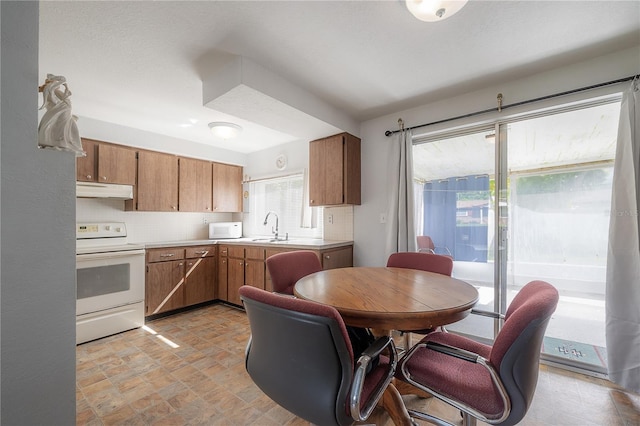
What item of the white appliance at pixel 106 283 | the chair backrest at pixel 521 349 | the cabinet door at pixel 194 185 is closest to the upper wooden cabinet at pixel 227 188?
the cabinet door at pixel 194 185

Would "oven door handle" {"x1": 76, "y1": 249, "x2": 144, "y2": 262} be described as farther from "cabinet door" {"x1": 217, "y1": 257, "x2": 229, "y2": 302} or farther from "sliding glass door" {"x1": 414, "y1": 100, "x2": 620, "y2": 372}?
"sliding glass door" {"x1": 414, "y1": 100, "x2": 620, "y2": 372}

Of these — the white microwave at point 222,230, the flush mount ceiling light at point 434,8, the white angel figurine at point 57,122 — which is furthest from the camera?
the white microwave at point 222,230

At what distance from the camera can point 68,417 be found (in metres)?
0.98

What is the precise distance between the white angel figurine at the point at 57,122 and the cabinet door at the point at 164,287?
258 centimetres

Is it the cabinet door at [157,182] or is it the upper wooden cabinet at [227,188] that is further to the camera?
the upper wooden cabinet at [227,188]

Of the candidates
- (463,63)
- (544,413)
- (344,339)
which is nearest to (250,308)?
(344,339)

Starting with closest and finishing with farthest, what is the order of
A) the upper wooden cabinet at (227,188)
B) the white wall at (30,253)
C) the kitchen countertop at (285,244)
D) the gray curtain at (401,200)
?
the white wall at (30,253) → the gray curtain at (401,200) → the kitchen countertop at (285,244) → the upper wooden cabinet at (227,188)

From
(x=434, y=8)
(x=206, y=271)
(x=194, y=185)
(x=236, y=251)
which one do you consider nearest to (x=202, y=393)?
(x=236, y=251)

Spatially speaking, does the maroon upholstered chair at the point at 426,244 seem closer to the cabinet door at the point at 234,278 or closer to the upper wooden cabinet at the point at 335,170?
the upper wooden cabinet at the point at 335,170

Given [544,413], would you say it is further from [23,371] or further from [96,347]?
[96,347]

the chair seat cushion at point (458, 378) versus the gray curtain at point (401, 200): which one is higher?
the gray curtain at point (401, 200)

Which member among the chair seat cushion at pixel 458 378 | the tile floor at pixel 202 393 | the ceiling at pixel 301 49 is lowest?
the tile floor at pixel 202 393

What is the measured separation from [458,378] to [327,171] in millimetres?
2486

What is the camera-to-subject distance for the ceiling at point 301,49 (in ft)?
5.20
